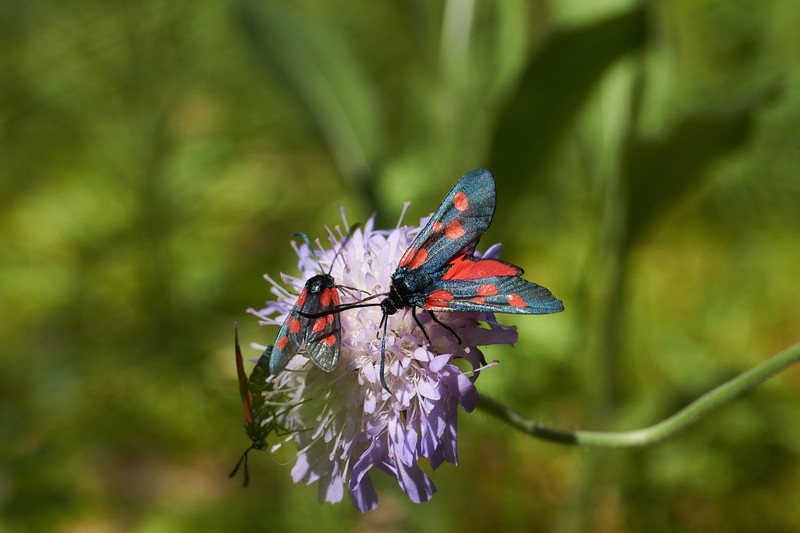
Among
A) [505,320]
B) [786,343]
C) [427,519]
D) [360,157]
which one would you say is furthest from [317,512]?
[786,343]

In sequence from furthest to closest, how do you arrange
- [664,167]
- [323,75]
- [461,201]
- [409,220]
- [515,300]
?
[323,75]
[409,220]
[664,167]
[461,201]
[515,300]

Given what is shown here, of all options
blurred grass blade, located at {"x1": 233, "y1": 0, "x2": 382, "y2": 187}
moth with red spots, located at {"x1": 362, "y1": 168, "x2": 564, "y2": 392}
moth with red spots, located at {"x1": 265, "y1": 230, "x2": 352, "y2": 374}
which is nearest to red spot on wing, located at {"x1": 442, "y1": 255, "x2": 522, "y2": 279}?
moth with red spots, located at {"x1": 362, "y1": 168, "x2": 564, "y2": 392}

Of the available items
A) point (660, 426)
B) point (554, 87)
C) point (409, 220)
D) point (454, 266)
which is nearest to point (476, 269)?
point (454, 266)

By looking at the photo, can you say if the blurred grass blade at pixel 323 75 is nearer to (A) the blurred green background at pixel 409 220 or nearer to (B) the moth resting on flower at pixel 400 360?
(A) the blurred green background at pixel 409 220

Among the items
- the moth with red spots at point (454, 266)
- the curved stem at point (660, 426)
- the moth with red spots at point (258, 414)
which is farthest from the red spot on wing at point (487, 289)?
the moth with red spots at point (258, 414)

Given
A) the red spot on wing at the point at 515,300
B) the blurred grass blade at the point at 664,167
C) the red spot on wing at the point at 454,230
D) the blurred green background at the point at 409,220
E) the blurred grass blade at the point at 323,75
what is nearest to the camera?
the red spot on wing at the point at 515,300

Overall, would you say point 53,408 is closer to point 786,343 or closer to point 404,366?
point 404,366

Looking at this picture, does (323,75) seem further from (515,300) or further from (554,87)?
(515,300)
